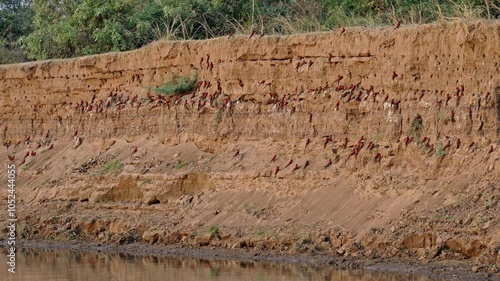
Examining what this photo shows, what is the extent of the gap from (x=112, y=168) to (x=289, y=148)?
13.4ft

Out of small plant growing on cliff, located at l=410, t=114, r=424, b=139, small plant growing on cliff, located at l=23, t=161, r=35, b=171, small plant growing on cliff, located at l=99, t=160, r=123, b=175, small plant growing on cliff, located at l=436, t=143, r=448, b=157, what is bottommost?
small plant growing on cliff, located at l=23, t=161, r=35, b=171

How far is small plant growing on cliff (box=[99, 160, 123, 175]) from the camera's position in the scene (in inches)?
888

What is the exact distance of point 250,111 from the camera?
69.7 feet

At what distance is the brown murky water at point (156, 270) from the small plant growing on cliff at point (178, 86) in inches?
157

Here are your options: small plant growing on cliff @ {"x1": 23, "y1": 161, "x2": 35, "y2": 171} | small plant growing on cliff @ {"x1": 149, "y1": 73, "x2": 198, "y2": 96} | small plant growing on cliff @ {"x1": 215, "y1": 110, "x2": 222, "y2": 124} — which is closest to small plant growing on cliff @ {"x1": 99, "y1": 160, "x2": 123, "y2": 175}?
small plant growing on cliff @ {"x1": 149, "y1": 73, "x2": 198, "y2": 96}

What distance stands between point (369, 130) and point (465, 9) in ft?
7.75

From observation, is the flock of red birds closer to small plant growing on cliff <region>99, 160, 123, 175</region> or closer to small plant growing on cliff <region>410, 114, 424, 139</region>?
small plant growing on cliff <region>410, 114, 424, 139</region>

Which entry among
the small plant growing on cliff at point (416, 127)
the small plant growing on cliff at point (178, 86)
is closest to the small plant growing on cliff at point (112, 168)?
the small plant growing on cliff at point (178, 86)

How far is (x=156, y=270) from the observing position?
58.1 feet

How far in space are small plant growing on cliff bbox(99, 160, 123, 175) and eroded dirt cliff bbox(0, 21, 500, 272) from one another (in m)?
0.05

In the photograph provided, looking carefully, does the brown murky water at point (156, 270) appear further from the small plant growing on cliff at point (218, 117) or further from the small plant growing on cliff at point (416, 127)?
the small plant growing on cliff at point (218, 117)

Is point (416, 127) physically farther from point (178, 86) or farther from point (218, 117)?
point (178, 86)

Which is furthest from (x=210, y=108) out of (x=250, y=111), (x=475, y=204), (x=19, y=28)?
(x=19, y=28)

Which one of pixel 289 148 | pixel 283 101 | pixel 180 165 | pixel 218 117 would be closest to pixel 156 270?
pixel 289 148
